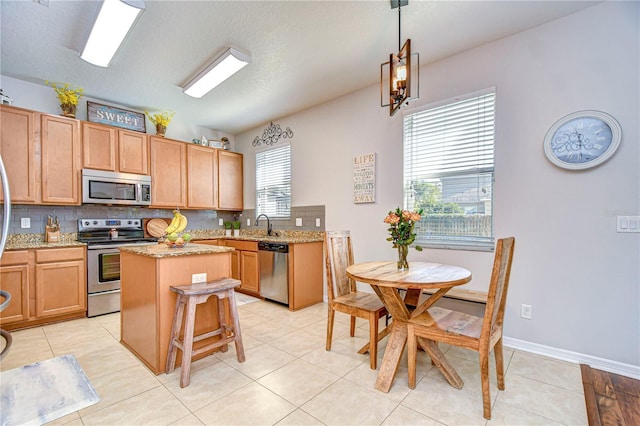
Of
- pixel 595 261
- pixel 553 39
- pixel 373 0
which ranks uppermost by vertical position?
pixel 373 0

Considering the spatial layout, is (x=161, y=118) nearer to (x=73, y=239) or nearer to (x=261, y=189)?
(x=261, y=189)

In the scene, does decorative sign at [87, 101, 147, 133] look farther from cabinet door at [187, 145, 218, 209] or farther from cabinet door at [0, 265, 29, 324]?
cabinet door at [0, 265, 29, 324]

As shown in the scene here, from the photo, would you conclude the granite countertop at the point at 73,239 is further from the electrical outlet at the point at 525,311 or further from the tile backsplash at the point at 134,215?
the electrical outlet at the point at 525,311

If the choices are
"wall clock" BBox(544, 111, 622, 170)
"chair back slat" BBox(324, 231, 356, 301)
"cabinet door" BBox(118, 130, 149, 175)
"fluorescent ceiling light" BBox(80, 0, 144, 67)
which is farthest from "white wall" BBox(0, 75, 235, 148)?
"wall clock" BBox(544, 111, 622, 170)

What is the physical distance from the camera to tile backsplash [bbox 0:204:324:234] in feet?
11.2

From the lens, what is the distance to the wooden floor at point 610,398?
1.65m

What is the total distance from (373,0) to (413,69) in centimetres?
117

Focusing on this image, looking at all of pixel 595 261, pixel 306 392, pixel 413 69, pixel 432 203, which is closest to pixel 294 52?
pixel 413 69

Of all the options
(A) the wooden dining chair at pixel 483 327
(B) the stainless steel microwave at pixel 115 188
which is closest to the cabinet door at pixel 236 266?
(B) the stainless steel microwave at pixel 115 188

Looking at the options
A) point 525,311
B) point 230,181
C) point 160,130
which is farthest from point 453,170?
point 160,130

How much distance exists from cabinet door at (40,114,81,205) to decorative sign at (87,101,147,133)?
34cm

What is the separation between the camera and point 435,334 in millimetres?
1836

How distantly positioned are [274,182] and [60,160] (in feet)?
8.85

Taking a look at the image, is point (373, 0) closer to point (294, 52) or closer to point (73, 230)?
point (294, 52)
